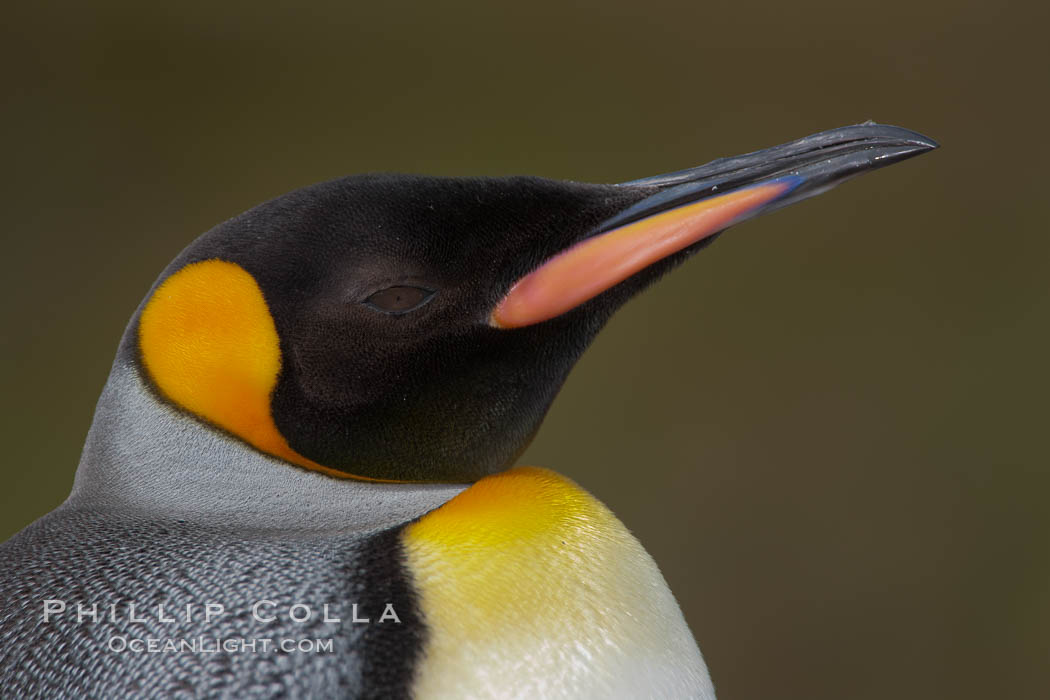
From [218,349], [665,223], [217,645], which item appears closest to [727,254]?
[665,223]

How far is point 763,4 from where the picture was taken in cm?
347

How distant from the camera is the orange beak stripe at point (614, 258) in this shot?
0.87m

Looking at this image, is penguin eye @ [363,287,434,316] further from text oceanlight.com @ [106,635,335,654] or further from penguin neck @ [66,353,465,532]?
text oceanlight.com @ [106,635,335,654]

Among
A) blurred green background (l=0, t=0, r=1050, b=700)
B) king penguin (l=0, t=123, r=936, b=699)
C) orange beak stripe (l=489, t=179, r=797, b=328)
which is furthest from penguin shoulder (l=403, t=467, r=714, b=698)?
blurred green background (l=0, t=0, r=1050, b=700)

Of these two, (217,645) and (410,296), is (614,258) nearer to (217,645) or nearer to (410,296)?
(410,296)

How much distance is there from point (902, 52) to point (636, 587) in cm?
299

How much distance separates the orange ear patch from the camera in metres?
0.84

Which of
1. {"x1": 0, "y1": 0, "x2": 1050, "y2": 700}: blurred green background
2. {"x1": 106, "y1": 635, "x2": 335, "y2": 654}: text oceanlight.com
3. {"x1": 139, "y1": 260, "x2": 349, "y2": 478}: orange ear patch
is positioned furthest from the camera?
{"x1": 0, "y1": 0, "x2": 1050, "y2": 700}: blurred green background

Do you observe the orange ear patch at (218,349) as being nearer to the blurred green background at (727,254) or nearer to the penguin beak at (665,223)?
the penguin beak at (665,223)

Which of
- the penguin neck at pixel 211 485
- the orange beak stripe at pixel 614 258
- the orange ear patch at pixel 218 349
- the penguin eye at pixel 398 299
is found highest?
the orange beak stripe at pixel 614 258

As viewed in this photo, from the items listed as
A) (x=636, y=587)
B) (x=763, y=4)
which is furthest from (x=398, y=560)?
(x=763, y=4)

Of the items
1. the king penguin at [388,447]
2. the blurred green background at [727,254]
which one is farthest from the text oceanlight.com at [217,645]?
the blurred green background at [727,254]

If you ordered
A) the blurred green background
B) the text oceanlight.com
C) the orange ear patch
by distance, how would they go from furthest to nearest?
the blurred green background < the orange ear patch < the text oceanlight.com

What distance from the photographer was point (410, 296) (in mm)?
856
